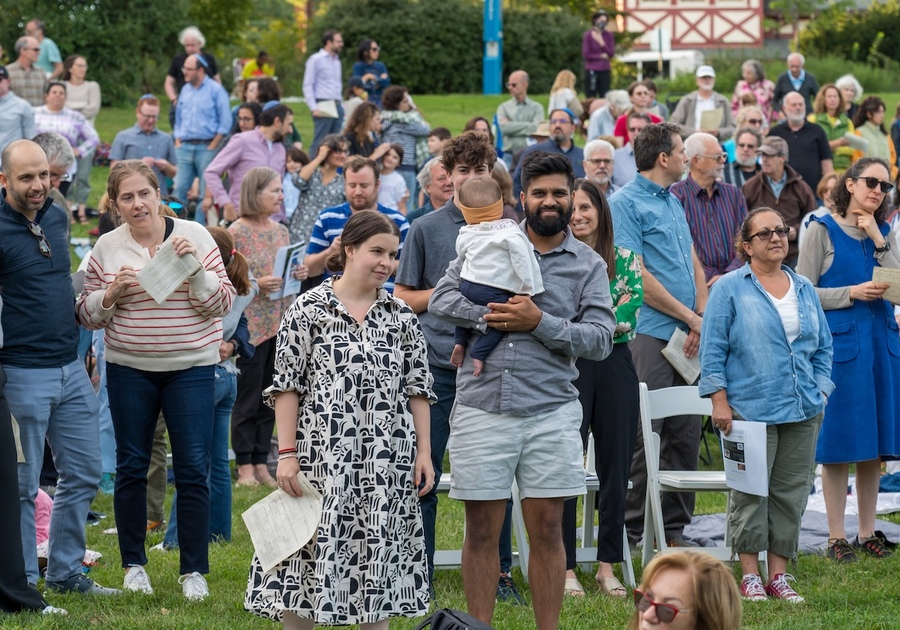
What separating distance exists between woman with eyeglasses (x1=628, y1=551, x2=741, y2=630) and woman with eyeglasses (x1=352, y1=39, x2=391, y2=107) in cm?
1632

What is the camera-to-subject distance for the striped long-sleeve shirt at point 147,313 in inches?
237

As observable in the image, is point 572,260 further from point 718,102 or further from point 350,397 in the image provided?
point 718,102

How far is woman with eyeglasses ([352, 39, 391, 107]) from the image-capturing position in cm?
1917

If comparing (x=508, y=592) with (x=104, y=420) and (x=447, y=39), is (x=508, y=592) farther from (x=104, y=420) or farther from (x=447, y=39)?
(x=447, y=39)

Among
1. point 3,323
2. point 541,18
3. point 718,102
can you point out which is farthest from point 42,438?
point 541,18

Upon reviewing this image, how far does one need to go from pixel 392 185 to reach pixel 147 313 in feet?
20.5

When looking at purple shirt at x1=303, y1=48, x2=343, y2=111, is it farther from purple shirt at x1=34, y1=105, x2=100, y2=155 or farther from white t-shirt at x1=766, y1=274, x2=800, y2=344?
white t-shirt at x1=766, y1=274, x2=800, y2=344

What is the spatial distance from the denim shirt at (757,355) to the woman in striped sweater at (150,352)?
102 inches

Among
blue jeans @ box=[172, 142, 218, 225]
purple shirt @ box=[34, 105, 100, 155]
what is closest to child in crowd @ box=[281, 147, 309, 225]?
blue jeans @ box=[172, 142, 218, 225]

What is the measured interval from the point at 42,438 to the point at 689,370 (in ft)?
12.4

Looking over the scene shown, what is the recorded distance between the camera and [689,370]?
7.67 meters

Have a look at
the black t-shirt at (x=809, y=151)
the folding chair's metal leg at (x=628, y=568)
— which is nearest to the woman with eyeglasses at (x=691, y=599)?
the folding chair's metal leg at (x=628, y=568)

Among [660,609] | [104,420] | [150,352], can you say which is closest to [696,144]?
[150,352]

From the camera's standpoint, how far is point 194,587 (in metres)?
6.22
